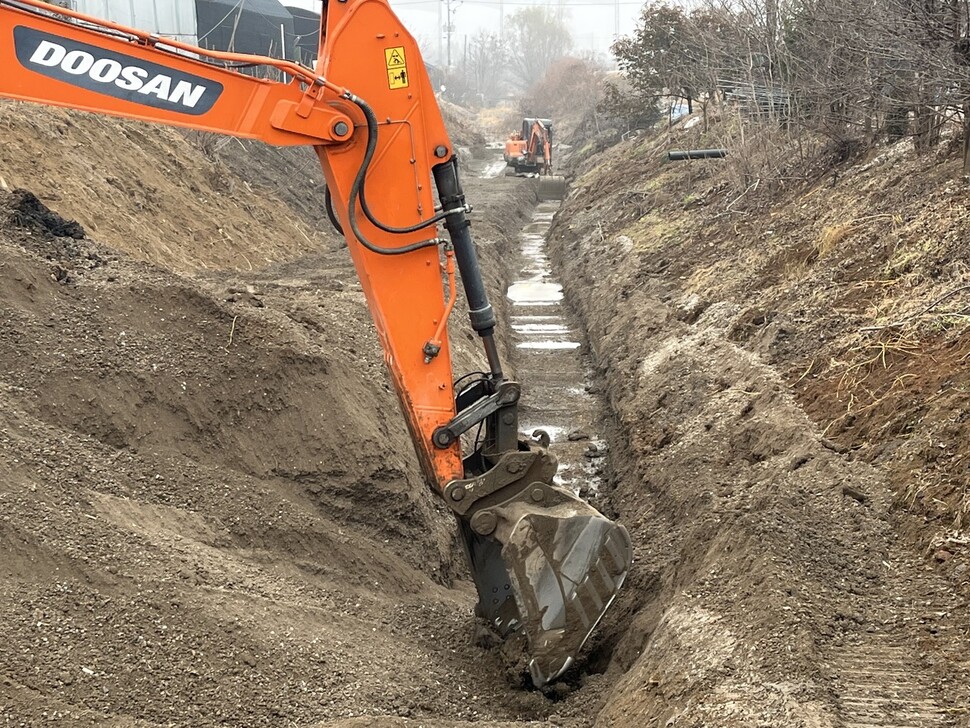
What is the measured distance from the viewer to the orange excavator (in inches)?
201

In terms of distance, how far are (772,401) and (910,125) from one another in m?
7.53

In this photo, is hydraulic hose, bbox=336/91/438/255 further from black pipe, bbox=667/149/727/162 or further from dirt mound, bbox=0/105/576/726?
black pipe, bbox=667/149/727/162

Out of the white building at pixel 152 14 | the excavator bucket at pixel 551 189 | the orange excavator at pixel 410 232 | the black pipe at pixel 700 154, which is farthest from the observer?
the excavator bucket at pixel 551 189

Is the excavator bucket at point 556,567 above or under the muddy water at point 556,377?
A: above

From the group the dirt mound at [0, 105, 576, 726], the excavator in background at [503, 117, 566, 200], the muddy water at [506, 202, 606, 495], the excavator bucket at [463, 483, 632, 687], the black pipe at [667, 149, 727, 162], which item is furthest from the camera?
the excavator in background at [503, 117, 566, 200]

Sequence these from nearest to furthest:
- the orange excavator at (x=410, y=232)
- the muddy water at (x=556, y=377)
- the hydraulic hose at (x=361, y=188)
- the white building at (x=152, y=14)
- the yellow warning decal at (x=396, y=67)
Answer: the orange excavator at (x=410, y=232), the hydraulic hose at (x=361, y=188), the yellow warning decal at (x=396, y=67), the muddy water at (x=556, y=377), the white building at (x=152, y=14)

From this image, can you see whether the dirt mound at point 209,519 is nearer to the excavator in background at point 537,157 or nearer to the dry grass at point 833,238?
the dry grass at point 833,238

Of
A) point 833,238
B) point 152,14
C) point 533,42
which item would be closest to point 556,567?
point 833,238

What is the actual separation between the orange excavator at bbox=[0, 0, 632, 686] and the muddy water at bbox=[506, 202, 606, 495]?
3.93 m

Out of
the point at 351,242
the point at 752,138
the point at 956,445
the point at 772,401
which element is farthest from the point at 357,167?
the point at 752,138

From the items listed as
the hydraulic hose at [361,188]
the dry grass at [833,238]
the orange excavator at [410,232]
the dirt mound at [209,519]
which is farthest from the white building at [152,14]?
the hydraulic hose at [361,188]

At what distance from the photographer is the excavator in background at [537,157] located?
35.3 metres

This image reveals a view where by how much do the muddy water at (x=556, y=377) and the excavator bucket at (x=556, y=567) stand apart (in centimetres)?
393

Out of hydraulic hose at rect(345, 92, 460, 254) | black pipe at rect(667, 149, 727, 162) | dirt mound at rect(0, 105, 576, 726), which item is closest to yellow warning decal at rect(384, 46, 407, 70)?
hydraulic hose at rect(345, 92, 460, 254)
